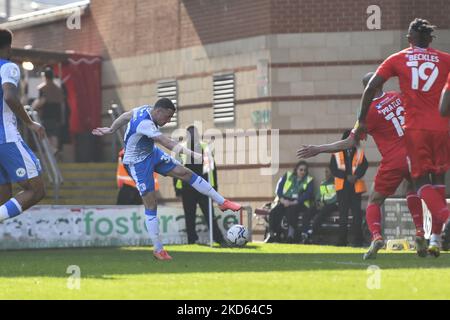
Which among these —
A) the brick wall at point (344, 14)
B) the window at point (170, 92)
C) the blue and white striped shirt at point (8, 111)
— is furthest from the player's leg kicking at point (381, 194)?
the window at point (170, 92)

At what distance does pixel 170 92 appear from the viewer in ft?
95.0

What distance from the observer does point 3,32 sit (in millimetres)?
13367

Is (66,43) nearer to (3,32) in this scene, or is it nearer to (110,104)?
(110,104)

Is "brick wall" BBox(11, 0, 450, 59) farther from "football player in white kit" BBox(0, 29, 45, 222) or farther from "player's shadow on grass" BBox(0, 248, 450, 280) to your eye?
"football player in white kit" BBox(0, 29, 45, 222)

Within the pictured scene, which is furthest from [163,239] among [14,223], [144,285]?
[144,285]

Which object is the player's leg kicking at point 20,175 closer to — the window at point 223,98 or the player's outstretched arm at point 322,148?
the player's outstretched arm at point 322,148

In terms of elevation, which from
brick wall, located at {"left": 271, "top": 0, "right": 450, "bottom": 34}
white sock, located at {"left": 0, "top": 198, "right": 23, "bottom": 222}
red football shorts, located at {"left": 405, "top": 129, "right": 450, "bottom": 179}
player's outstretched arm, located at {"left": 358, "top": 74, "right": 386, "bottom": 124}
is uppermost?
brick wall, located at {"left": 271, "top": 0, "right": 450, "bottom": 34}

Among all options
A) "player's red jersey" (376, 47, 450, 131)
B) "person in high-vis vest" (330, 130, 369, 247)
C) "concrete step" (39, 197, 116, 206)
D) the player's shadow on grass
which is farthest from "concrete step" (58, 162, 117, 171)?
"player's red jersey" (376, 47, 450, 131)

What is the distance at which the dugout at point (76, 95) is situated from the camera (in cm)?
3075

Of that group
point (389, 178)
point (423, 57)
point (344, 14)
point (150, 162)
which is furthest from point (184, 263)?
point (344, 14)

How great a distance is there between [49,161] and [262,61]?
4944 mm

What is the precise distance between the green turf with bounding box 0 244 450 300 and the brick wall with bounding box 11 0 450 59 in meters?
9.05

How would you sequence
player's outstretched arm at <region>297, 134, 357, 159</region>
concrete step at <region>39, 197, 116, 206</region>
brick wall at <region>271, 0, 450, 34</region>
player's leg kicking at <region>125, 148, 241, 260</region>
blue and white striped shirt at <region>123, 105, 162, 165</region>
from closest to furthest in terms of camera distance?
player's outstretched arm at <region>297, 134, 357, 159</region>
blue and white striped shirt at <region>123, 105, 162, 165</region>
player's leg kicking at <region>125, 148, 241, 260</region>
brick wall at <region>271, 0, 450, 34</region>
concrete step at <region>39, 197, 116, 206</region>

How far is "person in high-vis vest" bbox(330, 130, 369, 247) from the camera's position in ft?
72.6
